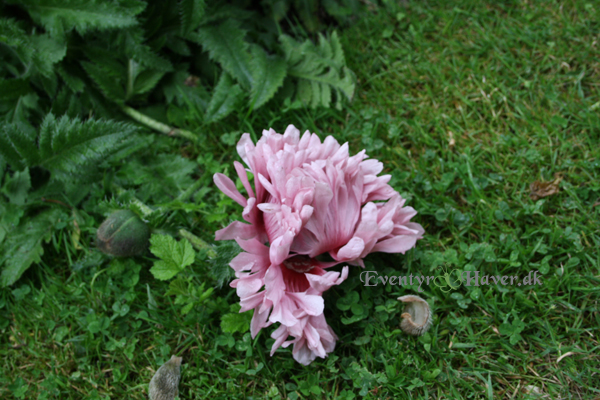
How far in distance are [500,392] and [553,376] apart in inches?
7.1

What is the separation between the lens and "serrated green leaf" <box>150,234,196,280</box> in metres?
1.70

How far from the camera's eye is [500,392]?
60.2 inches

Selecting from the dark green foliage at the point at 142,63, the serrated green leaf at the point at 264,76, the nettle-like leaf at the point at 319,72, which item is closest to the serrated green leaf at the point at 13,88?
the dark green foliage at the point at 142,63

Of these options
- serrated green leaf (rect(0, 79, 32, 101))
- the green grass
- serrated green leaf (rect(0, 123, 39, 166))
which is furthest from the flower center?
serrated green leaf (rect(0, 79, 32, 101))

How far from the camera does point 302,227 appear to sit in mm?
1443

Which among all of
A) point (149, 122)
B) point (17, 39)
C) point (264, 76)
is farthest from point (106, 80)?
point (264, 76)

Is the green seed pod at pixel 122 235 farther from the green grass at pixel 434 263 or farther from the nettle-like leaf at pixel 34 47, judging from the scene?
the nettle-like leaf at pixel 34 47

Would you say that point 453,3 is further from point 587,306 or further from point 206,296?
point 206,296

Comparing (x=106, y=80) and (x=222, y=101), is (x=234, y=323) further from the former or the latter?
(x=106, y=80)

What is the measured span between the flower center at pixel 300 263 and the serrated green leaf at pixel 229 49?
43.0 inches

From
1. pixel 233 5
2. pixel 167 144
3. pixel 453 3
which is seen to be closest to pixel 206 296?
pixel 167 144

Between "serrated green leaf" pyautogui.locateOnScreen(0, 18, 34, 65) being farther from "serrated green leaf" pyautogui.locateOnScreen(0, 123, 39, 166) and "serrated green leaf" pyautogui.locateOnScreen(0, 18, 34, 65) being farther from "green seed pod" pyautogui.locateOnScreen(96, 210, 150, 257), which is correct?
"green seed pod" pyautogui.locateOnScreen(96, 210, 150, 257)

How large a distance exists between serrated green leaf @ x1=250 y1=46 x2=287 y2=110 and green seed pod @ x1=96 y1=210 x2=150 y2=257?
30.8 inches

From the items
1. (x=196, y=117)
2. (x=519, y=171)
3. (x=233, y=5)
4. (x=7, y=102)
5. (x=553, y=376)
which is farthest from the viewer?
(x=233, y=5)
